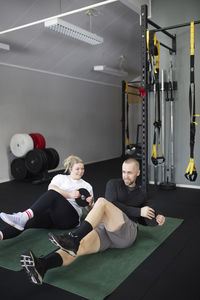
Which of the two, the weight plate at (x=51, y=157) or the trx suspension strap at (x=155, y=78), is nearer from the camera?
the trx suspension strap at (x=155, y=78)

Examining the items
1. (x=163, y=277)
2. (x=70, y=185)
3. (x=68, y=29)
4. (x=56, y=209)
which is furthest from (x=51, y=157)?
(x=163, y=277)

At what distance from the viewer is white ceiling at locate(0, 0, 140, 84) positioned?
15.1 ft

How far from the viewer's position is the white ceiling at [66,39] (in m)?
4.62

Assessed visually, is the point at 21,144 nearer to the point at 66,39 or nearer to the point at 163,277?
the point at 66,39

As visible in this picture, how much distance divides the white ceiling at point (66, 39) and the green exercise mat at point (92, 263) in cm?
334

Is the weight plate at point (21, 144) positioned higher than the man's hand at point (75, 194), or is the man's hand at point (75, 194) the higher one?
the weight plate at point (21, 144)

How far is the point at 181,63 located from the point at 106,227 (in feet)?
11.9

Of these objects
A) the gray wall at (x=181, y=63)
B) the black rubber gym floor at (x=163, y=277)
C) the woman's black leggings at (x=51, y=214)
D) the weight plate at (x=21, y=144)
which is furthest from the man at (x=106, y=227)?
the weight plate at (x=21, y=144)

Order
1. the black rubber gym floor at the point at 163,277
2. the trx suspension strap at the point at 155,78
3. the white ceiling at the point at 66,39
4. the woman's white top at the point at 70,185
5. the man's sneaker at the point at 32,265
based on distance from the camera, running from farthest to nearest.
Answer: the white ceiling at the point at 66,39
the trx suspension strap at the point at 155,78
the woman's white top at the point at 70,185
the black rubber gym floor at the point at 163,277
the man's sneaker at the point at 32,265

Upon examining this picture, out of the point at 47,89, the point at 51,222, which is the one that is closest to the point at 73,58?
the point at 47,89

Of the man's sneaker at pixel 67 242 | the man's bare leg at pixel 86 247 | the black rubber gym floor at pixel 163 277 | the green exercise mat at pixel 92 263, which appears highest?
the man's sneaker at pixel 67 242

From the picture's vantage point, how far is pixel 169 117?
5098 millimetres

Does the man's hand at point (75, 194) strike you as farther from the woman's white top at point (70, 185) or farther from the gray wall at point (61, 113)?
the gray wall at point (61, 113)

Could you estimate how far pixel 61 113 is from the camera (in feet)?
23.7
